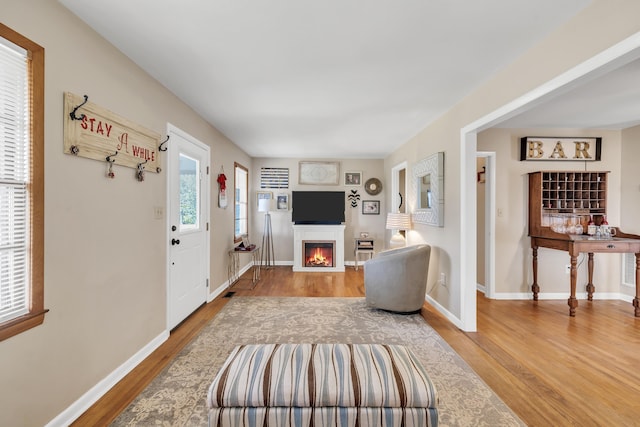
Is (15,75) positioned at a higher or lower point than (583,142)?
lower

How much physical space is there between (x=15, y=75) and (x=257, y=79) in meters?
1.56

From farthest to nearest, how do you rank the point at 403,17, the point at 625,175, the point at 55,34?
the point at 625,175, the point at 403,17, the point at 55,34

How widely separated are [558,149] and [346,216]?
3.74m

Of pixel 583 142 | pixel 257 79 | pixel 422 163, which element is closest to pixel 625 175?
pixel 583 142

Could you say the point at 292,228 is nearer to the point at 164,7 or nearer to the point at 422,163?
the point at 422,163

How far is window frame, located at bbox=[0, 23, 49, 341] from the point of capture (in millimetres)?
1437

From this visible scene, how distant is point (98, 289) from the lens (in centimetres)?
191

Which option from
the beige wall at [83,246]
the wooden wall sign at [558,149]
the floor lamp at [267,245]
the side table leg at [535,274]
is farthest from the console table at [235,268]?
the wooden wall sign at [558,149]

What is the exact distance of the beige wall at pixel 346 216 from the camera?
20.4 feet

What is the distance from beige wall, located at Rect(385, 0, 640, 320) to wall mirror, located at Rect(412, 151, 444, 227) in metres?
0.09

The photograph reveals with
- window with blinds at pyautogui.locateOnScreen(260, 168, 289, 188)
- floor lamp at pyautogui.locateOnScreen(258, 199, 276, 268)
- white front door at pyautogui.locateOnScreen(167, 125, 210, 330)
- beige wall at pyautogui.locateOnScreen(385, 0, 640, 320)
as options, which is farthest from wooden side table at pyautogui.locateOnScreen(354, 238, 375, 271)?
white front door at pyautogui.locateOnScreen(167, 125, 210, 330)

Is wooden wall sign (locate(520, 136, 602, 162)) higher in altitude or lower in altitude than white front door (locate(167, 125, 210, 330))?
higher

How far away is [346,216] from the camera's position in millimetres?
6297

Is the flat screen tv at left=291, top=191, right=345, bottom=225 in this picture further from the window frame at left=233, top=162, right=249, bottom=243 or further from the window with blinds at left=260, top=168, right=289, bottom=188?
the window frame at left=233, top=162, right=249, bottom=243
